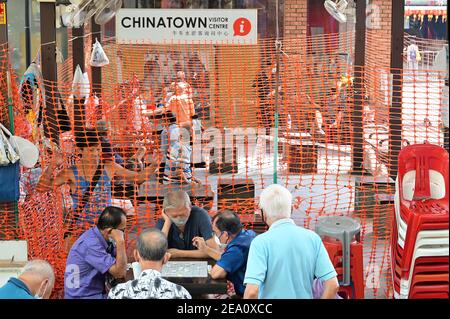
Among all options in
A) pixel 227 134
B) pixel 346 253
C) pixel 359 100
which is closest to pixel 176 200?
pixel 346 253

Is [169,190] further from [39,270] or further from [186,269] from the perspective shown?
[39,270]

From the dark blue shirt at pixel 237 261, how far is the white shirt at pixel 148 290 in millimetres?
1061

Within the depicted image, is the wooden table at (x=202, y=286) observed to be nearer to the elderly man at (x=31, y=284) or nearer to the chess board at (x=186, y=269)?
the chess board at (x=186, y=269)

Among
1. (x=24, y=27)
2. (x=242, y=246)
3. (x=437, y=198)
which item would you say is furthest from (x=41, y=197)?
(x=24, y=27)

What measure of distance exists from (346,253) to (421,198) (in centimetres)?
79

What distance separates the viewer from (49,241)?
28.2ft

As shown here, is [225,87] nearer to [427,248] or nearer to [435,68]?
[435,68]

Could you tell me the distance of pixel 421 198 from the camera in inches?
264

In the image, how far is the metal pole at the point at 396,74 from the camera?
945cm

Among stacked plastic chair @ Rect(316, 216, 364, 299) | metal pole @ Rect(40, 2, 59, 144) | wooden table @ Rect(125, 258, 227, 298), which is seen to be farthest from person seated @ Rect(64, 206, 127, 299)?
metal pole @ Rect(40, 2, 59, 144)

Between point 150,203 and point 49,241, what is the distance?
56.3 inches

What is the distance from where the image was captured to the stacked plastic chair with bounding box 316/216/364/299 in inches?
252

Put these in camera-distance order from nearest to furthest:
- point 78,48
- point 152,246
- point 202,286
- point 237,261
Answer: point 152,246
point 202,286
point 237,261
point 78,48

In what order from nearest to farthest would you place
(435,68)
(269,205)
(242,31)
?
(269,205) < (242,31) < (435,68)
